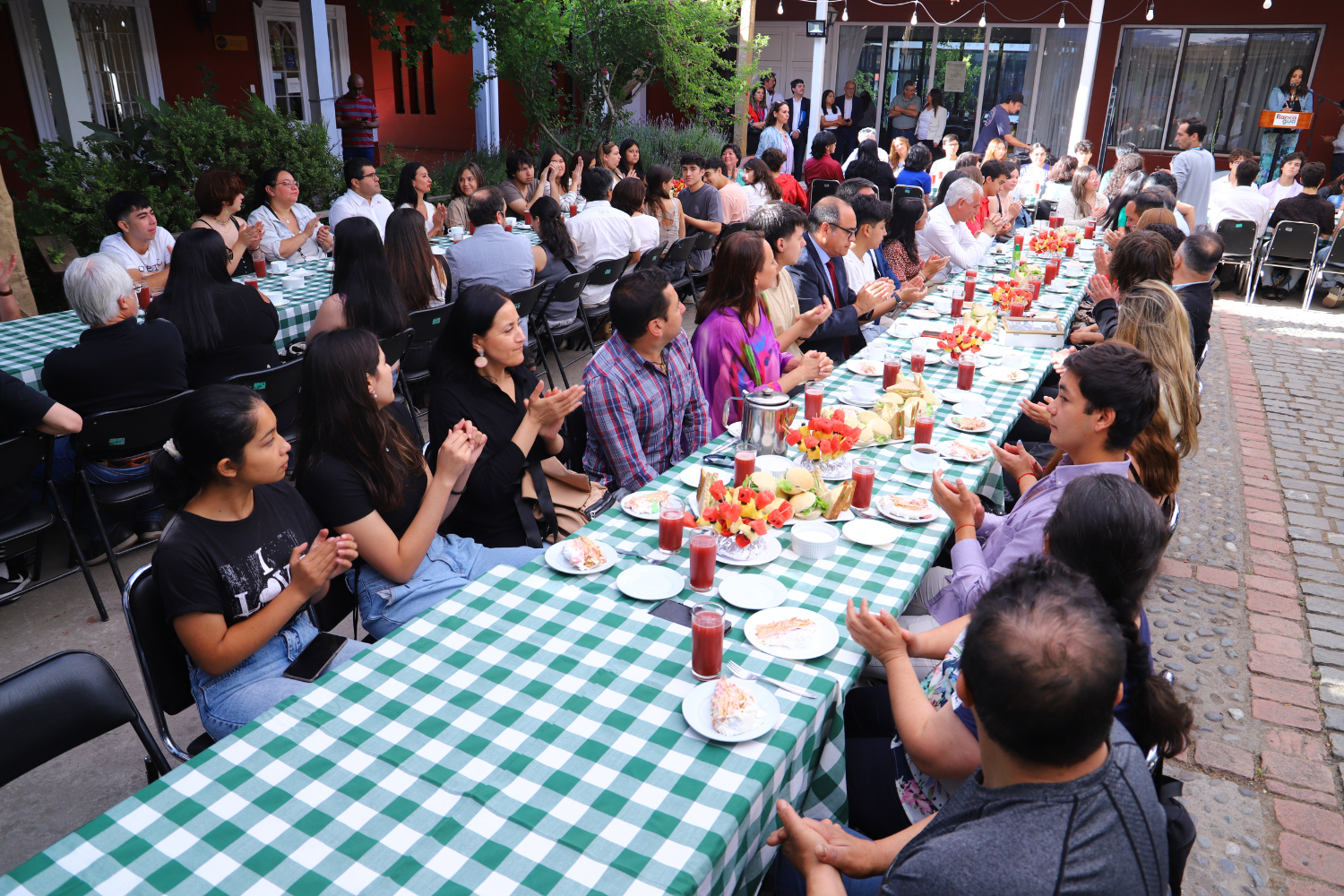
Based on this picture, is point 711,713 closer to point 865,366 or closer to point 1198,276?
point 865,366

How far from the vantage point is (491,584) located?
7.43ft

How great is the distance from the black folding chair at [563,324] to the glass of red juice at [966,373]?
243 centimetres

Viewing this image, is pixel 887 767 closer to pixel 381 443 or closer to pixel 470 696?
pixel 470 696

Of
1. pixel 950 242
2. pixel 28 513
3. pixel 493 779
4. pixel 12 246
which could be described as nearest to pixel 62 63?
pixel 12 246

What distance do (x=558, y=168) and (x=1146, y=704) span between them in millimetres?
8301

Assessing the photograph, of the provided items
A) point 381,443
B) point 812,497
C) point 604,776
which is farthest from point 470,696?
point 812,497

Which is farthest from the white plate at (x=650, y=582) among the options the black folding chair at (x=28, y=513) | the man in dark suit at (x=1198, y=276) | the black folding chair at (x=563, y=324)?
the man in dark suit at (x=1198, y=276)

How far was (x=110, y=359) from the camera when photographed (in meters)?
3.47

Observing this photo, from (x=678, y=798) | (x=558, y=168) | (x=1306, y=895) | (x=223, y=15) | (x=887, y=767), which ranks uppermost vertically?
(x=223, y=15)

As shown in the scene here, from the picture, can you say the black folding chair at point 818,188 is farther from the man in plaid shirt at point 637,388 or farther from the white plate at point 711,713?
the white plate at point 711,713

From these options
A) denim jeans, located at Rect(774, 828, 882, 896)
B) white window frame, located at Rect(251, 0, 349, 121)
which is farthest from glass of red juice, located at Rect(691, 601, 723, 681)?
white window frame, located at Rect(251, 0, 349, 121)

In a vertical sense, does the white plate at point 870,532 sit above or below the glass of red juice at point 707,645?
below

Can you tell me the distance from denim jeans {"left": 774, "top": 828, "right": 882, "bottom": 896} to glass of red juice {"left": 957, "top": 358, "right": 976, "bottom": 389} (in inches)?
98.3

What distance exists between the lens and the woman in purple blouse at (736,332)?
373 centimetres
